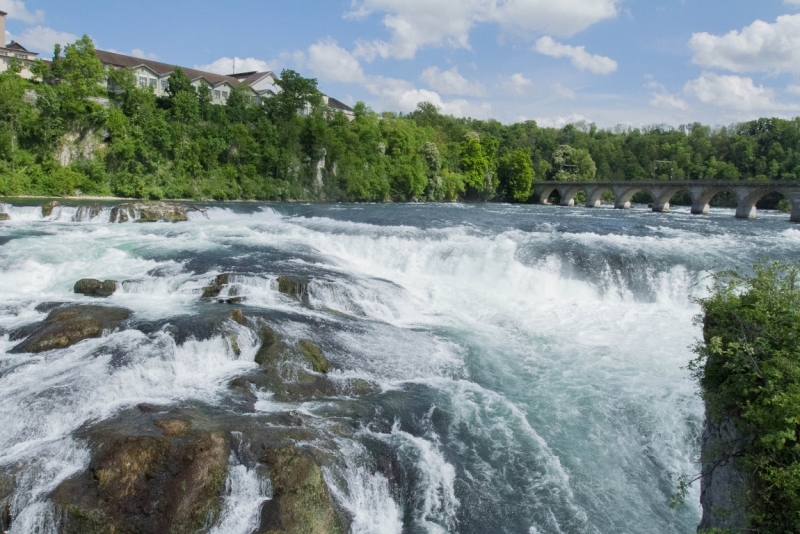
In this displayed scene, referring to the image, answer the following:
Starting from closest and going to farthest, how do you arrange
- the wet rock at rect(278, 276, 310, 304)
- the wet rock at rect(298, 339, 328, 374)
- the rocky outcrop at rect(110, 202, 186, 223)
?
the wet rock at rect(298, 339, 328, 374), the wet rock at rect(278, 276, 310, 304), the rocky outcrop at rect(110, 202, 186, 223)

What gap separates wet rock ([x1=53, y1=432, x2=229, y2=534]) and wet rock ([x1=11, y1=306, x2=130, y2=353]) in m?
4.48

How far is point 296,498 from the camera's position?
6863 mm

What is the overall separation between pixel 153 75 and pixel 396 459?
2420 inches

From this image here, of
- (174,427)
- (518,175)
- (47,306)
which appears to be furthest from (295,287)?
(518,175)

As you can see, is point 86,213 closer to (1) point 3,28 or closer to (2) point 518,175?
(1) point 3,28

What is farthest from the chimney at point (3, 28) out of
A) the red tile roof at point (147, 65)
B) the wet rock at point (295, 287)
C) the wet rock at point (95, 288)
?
the wet rock at point (295, 287)

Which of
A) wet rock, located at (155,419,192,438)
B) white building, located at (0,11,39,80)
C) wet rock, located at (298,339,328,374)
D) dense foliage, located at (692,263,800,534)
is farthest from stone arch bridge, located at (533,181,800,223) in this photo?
white building, located at (0,11,39,80)

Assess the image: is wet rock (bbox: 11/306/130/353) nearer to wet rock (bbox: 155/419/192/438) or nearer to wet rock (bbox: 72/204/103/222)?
wet rock (bbox: 155/419/192/438)

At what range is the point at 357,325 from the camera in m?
14.0

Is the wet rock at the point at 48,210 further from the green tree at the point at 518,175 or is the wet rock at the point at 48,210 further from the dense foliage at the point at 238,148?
the green tree at the point at 518,175

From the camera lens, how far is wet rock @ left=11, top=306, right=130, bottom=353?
10.7 m

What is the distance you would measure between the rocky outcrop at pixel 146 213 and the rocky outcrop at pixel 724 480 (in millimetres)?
27397

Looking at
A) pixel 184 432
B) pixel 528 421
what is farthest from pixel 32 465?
pixel 528 421

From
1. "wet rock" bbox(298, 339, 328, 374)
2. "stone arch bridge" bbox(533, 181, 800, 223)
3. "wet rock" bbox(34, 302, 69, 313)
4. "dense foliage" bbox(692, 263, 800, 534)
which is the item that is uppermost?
"stone arch bridge" bbox(533, 181, 800, 223)
